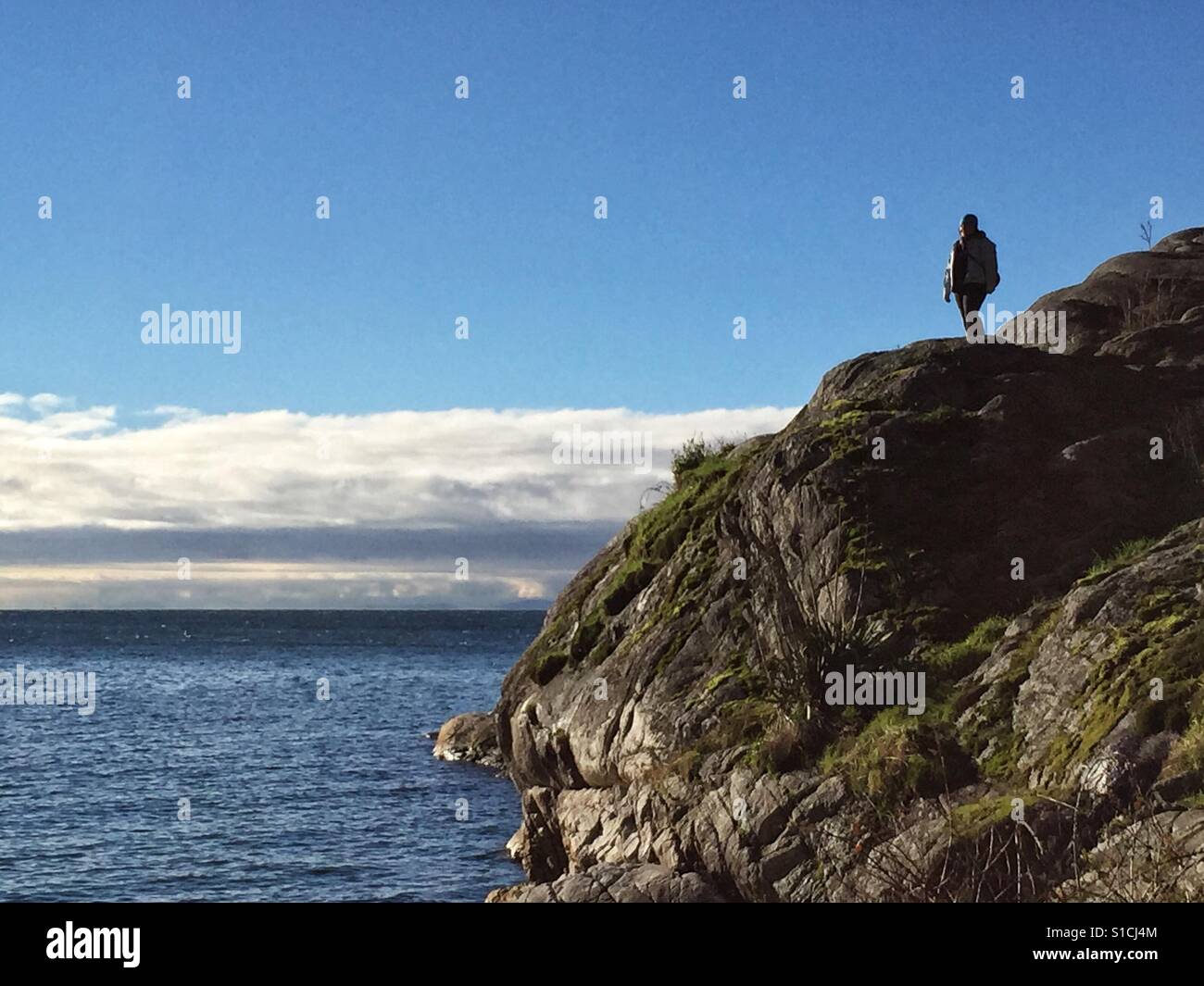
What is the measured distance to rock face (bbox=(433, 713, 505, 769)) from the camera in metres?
45.4

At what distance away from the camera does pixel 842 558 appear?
55.3 feet

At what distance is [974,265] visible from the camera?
2141 centimetres

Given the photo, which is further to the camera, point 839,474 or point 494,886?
point 494,886

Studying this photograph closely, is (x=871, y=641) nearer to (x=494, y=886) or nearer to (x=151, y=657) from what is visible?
(x=494, y=886)

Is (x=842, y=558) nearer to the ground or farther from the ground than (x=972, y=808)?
farther from the ground

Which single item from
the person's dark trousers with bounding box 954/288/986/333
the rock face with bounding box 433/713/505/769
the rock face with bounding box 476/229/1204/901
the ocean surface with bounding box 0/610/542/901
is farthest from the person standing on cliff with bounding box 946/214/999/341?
the rock face with bounding box 433/713/505/769

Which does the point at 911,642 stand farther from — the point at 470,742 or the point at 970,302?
the point at 470,742

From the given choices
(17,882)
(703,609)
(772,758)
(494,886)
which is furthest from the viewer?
(17,882)

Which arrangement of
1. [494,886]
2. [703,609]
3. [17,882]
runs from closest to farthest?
[703,609] < [494,886] < [17,882]

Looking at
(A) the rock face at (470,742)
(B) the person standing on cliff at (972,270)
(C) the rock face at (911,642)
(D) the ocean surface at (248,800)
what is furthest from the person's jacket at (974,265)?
(A) the rock face at (470,742)

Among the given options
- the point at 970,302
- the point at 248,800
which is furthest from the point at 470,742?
the point at 970,302
